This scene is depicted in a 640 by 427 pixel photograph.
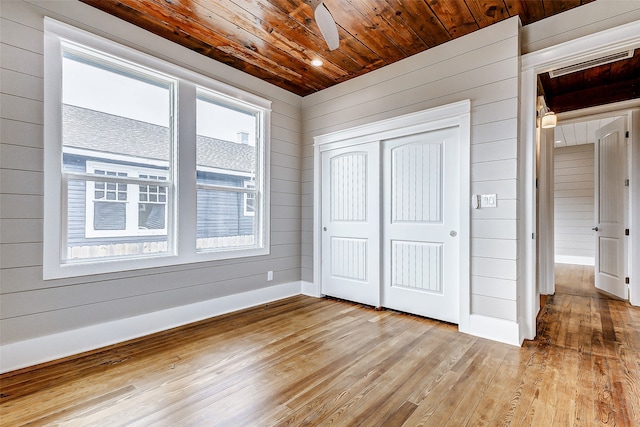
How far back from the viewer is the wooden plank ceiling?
2.51m

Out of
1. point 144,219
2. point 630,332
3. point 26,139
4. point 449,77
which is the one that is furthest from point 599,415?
point 26,139

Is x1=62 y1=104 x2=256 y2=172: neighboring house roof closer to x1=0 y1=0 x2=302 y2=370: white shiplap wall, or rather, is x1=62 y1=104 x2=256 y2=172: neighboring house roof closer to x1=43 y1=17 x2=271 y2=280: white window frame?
x1=43 y1=17 x2=271 y2=280: white window frame

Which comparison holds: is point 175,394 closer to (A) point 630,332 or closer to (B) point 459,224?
(B) point 459,224

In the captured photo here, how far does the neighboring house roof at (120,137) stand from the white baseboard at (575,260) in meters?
8.25

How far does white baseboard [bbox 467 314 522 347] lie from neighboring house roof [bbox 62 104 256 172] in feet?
10.2

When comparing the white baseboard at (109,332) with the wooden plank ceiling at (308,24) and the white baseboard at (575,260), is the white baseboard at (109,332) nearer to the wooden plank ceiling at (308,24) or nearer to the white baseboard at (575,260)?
the wooden plank ceiling at (308,24)

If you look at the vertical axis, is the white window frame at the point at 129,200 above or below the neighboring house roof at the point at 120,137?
below

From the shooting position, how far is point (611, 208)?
430cm

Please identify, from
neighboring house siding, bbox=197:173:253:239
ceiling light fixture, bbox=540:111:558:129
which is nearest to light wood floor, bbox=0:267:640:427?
neighboring house siding, bbox=197:173:253:239

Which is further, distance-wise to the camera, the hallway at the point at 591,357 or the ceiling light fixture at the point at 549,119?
the ceiling light fixture at the point at 549,119

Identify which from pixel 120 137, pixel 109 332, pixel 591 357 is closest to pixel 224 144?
pixel 120 137

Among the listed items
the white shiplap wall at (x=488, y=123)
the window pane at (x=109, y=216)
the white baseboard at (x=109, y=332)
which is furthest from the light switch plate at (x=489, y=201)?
the window pane at (x=109, y=216)

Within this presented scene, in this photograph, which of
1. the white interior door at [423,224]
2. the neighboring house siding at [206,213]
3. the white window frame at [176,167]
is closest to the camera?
the white window frame at [176,167]

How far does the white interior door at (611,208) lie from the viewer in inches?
161
